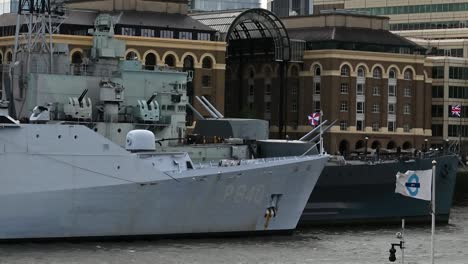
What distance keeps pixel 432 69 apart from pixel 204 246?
72816 millimetres

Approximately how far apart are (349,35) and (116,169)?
6317cm

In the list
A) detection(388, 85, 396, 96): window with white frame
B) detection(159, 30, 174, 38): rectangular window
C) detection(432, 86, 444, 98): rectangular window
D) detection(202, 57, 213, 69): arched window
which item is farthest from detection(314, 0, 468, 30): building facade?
detection(159, 30, 174, 38): rectangular window

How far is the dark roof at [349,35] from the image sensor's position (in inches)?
3780

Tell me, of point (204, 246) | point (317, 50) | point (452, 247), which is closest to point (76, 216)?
point (204, 246)

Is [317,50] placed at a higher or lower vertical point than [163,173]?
higher

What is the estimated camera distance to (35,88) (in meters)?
38.6

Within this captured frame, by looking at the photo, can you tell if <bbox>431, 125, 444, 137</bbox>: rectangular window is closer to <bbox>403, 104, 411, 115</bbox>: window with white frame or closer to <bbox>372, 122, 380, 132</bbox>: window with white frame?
<bbox>403, 104, 411, 115</bbox>: window with white frame

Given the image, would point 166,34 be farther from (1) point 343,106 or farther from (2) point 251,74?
(1) point 343,106

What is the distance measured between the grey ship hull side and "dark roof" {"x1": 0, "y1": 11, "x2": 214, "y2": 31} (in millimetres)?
46737

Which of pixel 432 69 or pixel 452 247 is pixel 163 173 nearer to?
pixel 452 247

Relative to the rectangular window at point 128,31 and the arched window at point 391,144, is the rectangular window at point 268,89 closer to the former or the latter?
the arched window at point 391,144

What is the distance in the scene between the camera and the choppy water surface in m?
34.3

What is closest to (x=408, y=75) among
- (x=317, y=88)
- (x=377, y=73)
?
(x=377, y=73)

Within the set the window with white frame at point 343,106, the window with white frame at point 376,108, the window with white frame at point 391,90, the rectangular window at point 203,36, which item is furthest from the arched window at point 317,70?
the rectangular window at point 203,36
